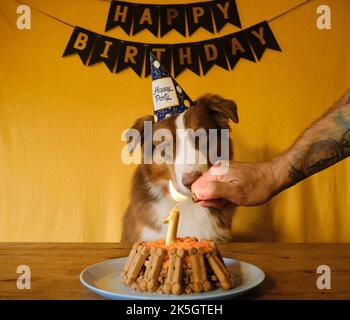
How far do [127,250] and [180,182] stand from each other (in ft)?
1.92

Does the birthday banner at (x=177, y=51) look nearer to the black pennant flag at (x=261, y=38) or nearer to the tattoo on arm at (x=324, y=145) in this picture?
the black pennant flag at (x=261, y=38)

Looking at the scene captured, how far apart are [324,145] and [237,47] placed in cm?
94

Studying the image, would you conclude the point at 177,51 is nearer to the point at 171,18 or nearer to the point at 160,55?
the point at 160,55

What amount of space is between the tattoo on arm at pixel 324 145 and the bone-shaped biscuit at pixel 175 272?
0.84 meters

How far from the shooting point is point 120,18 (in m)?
2.30

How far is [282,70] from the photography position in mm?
2312

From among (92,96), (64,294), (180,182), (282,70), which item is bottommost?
(64,294)

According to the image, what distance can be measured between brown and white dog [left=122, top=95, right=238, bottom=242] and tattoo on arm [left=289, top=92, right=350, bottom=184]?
54 cm

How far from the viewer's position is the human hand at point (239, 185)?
5.00 feet

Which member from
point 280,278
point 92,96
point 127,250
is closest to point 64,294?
point 280,278

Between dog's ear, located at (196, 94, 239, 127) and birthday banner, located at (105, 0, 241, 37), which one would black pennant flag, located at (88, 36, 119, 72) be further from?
dog's ear, located at (196, 94, 239, 127)

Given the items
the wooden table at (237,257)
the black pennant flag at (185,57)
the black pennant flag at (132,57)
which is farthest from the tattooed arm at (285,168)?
the black pennant flag at (132,57)

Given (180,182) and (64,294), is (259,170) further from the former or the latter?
(64,294)

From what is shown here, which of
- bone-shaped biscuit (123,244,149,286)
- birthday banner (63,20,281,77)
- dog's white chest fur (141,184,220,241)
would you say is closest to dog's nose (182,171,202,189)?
dog's white chest fur (141,184,220,241)
